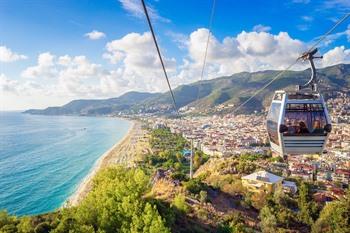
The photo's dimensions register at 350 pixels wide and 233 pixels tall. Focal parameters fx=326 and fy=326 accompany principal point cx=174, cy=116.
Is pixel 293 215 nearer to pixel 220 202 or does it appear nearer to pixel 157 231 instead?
pixel 220 202

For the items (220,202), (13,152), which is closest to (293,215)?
(220,202)

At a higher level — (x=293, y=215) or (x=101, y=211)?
(x=101, y=211)

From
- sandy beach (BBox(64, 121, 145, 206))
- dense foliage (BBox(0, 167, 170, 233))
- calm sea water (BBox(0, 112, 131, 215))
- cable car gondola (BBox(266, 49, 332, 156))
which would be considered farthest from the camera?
sandy beach (BBox(64, 121, 145, 206))

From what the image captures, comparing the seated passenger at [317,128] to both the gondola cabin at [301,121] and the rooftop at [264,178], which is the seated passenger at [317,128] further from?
the rooftop at [264,178]

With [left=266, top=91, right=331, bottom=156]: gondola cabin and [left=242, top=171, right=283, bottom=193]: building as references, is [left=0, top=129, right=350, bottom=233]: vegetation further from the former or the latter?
[left=266, top=91, right=331, bottom=156]: gondola cabin

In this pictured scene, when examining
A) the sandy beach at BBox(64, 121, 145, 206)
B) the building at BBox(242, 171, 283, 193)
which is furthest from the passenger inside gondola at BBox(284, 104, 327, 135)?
the sandy beach at BBox(64, 121, 145, 206)

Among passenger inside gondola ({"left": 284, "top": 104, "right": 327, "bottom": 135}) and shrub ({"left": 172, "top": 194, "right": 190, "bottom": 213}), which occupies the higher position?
passenger inside gondola ({"left": 284, "top": 104, "right": 327, "bottom": 135})

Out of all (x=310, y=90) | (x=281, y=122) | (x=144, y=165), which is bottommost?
(x=144, y=165)

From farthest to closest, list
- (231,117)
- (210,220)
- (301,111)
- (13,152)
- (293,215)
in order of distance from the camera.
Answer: (231,117) < (13,152) < (293,215) < (210,220) < (301,111)

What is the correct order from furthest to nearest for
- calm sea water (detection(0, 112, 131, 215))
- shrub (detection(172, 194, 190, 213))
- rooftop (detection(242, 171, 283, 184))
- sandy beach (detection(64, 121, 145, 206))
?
sandy beach (detection(64, 121, 145, 206)), calm sea water (detection(0, 112, 131, 215)), rooftop (detection(242, 171, 283, 184)), shrub (detection(172, 194, 190, 213))
